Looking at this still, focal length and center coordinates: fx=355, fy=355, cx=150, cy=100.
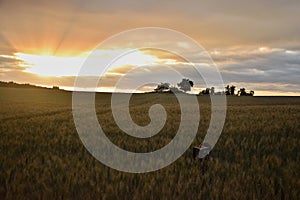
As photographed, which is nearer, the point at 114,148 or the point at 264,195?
the point at 264,195

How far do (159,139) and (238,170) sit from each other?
14.1 ft

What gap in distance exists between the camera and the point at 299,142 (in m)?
Result: 11.3

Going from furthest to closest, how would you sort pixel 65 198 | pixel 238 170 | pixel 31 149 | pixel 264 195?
pixel 31 149 < pixel 238 170 < pixel 264 195 < pixel 65 198

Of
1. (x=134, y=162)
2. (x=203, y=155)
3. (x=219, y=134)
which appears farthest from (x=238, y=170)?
(x=219, y=134)

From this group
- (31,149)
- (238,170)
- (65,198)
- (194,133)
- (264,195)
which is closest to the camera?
(65,198)

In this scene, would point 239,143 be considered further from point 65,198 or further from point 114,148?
point 65,198

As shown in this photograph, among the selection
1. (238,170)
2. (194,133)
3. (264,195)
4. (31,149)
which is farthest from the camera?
(194,133)

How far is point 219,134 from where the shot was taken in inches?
516

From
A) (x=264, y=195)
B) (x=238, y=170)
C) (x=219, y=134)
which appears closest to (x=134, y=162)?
(x=238, y=170)

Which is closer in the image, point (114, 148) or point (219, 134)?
point (114, 148)

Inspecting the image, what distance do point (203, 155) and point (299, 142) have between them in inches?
180

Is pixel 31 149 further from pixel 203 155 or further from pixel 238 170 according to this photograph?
pixel 238 170

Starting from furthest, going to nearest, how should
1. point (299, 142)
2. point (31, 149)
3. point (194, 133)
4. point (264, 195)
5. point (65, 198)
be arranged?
point (194, 133), point (299, 142), point (31, 149), point (264, 195), point (65, 198)

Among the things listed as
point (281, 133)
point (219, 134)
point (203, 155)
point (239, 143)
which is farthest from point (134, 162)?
point (281, 133)
